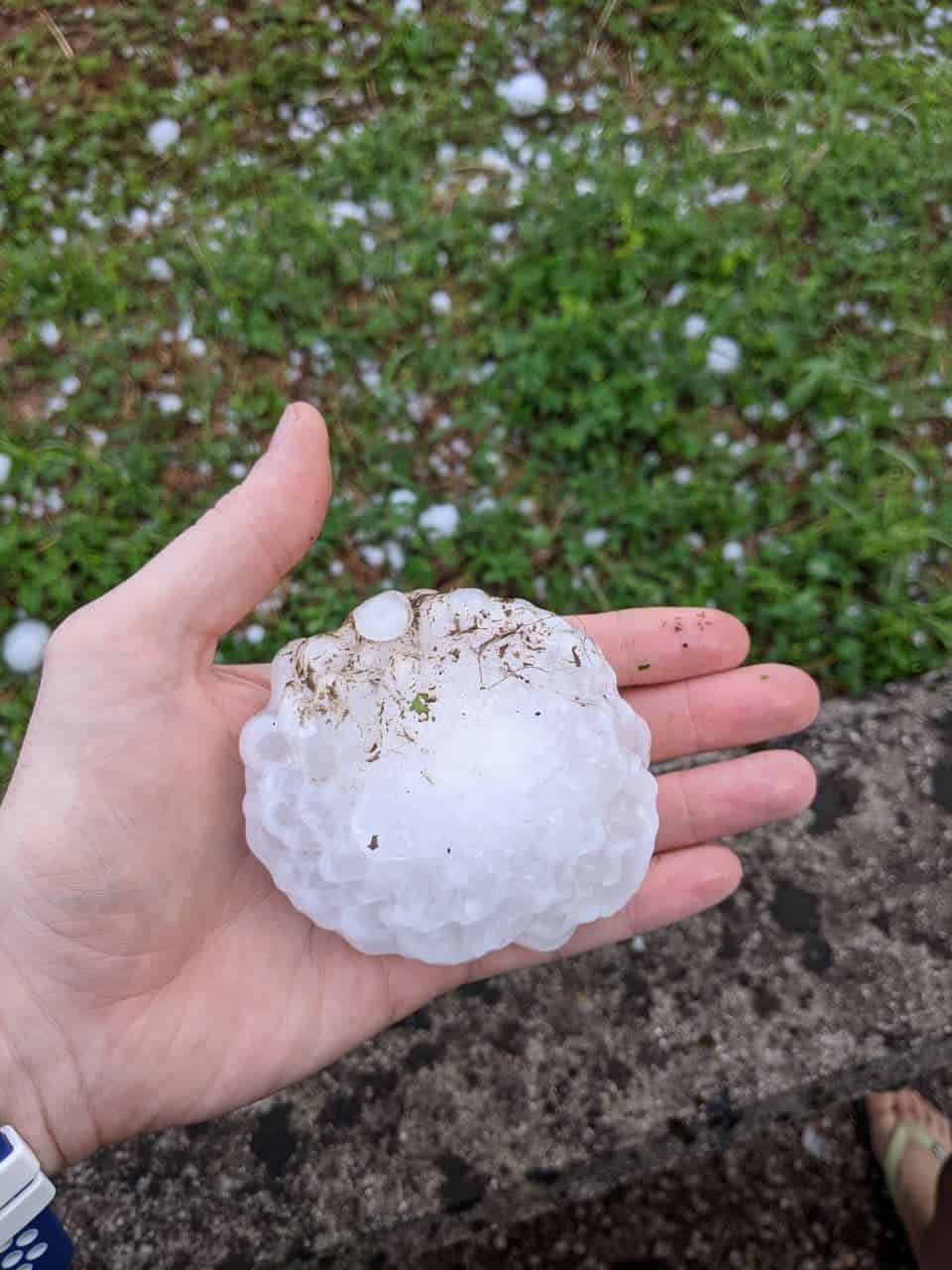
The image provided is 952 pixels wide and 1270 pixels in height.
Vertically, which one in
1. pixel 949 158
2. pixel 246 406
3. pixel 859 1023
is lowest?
pixel 859 1023

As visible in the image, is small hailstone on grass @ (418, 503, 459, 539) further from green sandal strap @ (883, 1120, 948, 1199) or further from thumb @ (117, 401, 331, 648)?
green sandal strap @ (883, 1120, 948, 1199)

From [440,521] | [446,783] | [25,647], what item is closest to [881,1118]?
[446,783]

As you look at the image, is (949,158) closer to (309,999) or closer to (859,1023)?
(859,1023)

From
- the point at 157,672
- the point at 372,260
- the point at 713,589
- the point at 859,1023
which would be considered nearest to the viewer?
the point at 157,672

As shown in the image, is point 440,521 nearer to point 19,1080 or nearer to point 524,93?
point 524,93

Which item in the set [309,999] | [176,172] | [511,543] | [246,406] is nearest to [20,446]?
[246,406]

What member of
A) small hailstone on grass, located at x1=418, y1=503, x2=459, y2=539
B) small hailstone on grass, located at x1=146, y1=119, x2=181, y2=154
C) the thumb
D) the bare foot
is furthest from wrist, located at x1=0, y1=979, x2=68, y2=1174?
small hailstone on grass, located at x1=146, y1=119, x2=181, y2=154
